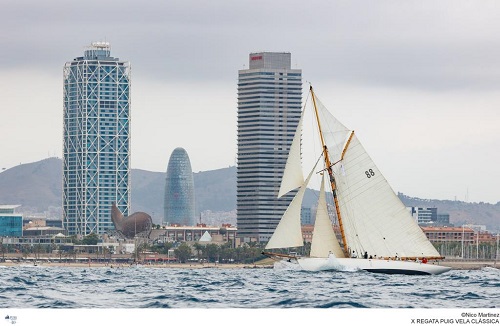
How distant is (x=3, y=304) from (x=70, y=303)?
2674 millimetres

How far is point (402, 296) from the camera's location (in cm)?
5250

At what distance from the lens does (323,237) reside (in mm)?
99062

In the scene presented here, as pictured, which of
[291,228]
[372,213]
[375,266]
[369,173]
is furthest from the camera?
[291,228]

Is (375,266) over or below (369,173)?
below

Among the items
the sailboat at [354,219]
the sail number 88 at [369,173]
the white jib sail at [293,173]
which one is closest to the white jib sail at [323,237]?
the sailboat at [354,219]

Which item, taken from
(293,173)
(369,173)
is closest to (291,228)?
(293,173)

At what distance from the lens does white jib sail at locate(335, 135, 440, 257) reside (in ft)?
300

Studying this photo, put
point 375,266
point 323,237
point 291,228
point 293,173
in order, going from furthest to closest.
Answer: point 323,237 < point 291,228 < point 293,173 < point 375,266

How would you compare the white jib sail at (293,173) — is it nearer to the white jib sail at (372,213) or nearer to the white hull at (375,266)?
the white jib sail at (372,213)

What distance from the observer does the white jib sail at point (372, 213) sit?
91.4 metres

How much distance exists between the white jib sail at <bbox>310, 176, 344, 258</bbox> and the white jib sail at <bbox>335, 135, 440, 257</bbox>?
1.42 m

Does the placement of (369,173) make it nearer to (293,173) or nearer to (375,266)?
(293,173)

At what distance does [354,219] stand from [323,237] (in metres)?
4.50
